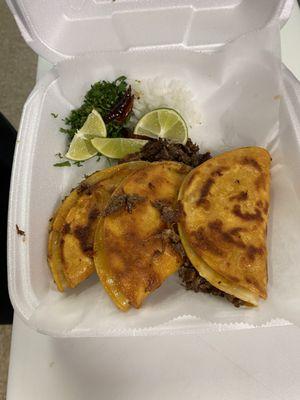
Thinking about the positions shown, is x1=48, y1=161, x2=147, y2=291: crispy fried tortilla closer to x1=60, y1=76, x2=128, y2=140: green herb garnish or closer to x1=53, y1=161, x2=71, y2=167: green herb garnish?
x1=53, y1=161, x2=71, y2=167: green herb garnish

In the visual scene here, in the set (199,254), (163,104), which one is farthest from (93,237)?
(163,104)

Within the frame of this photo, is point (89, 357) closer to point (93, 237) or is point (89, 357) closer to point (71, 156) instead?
point (93, 237)

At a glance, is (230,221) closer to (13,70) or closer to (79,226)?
(79,226)

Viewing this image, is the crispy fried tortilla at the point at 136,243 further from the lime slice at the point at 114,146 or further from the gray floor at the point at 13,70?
the gray floor at the point at 13,70

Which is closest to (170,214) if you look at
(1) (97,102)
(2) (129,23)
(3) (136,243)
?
(3) (136,243)

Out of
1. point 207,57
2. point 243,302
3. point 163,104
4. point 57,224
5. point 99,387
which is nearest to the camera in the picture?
point 243,302
